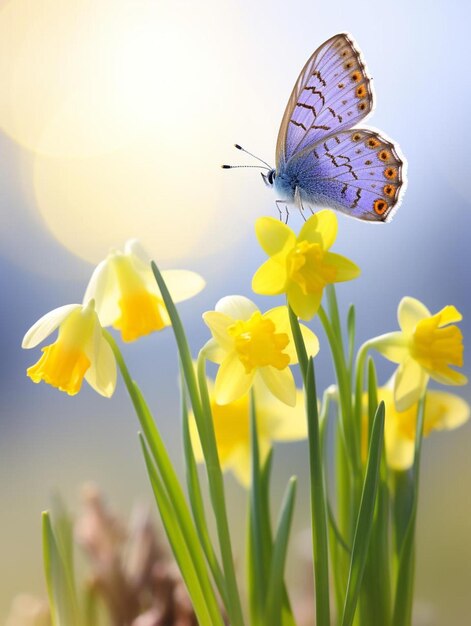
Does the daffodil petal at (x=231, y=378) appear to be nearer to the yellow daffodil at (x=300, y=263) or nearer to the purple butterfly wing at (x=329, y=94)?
the yellow daffodil at (x=300, y=263)

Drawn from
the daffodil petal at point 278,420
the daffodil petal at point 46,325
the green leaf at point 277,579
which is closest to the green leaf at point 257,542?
the green leaf at point 277,579

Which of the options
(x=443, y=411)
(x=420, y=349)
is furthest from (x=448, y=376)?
(x=443, y=411)

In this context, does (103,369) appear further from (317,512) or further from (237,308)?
(317,512)

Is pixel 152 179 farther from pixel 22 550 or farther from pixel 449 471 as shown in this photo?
pixel 449 471

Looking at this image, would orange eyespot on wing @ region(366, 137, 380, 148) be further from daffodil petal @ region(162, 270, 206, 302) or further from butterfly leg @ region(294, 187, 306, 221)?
daffodil petal @ region(162, 270, 206, 302)

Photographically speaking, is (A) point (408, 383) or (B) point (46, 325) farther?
(A) point (408, 383)

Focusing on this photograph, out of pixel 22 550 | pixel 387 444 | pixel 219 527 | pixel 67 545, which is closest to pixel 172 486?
pixel 219 527
